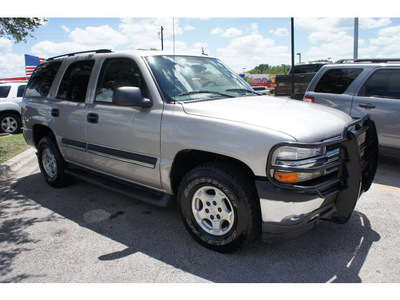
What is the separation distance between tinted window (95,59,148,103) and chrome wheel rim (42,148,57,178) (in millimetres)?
1541

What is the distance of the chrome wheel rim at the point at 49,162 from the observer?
4.96 m

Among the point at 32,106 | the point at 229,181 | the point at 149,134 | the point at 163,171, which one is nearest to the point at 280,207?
the point at 229,181

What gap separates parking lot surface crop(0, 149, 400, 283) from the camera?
108 inches

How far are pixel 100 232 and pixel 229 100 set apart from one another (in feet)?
6.57

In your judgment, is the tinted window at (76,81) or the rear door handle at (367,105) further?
the rear door handle at (367,105)

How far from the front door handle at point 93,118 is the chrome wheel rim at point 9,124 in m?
8.72

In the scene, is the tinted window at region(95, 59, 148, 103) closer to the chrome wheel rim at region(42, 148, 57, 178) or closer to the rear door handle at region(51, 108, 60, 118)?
the rear door handle at region(51, 108, 60, 118)

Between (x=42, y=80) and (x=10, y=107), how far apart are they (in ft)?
23.1

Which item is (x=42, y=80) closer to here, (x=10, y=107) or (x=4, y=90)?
(x=10, y=107)

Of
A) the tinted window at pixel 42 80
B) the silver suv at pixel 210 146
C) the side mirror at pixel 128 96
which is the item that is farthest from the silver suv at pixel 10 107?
the side mirror at pixel 128 96

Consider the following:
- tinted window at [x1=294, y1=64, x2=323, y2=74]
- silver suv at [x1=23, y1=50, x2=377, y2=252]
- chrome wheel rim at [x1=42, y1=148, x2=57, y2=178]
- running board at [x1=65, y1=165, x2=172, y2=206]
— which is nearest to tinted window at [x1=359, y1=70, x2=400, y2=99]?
silver suv at [x1=23, y1=50, x2=377, y2=252]

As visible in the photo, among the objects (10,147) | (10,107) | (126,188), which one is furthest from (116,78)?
(10,107)

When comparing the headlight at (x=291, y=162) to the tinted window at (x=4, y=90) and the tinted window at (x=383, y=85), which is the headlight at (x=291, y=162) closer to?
the tinted window at (x=383, y=85)

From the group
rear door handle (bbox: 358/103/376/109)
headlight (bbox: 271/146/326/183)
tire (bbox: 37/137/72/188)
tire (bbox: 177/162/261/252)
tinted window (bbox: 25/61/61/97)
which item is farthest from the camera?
rear door handle (bbox: 358/103/376/109)
